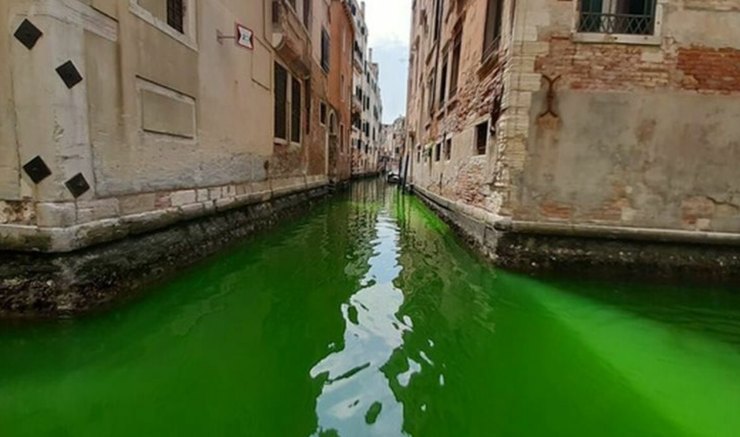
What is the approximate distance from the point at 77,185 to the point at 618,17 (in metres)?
6.38

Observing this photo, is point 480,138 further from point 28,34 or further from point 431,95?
point 431,95

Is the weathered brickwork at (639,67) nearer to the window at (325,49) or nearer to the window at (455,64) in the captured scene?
the window at (455,64)

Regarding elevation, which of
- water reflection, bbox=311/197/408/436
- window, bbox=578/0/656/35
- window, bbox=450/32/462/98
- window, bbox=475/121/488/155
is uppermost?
window, bbox=450/32/462/98

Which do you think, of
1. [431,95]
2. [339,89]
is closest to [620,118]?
[431,95]

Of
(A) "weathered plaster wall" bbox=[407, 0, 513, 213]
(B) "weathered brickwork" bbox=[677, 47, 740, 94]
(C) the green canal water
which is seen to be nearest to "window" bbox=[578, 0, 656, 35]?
(B) "weathered brickwork" bbox=[677, 47, 740, 94]

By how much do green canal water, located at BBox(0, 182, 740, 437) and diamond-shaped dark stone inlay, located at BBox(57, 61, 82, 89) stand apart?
190 cm

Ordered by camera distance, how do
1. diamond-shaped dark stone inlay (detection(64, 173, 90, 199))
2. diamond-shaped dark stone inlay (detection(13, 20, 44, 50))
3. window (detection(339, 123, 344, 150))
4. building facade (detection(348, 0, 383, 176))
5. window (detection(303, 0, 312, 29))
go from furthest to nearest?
building facade (detection(348, 0, 383, 176)) → window (detection(339, 123, 344, 150)) → window (detection(303, 0, 312, 29)) → diamond-shaped dark stone inlay (detection(64, 173, 90, 199)) → diamond-shaped dark stone inlay (detection(13, 20, 44, 50))

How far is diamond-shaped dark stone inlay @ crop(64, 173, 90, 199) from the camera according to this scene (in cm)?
343

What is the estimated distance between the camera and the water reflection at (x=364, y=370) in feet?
7.88

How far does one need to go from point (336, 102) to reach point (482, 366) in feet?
54.7

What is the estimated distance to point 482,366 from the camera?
3.13 metres

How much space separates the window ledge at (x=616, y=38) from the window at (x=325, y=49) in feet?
35.4

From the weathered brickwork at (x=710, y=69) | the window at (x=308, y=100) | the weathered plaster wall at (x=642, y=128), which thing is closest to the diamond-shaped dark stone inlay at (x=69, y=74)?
the weathered plaster wall at (x=642, y=128)

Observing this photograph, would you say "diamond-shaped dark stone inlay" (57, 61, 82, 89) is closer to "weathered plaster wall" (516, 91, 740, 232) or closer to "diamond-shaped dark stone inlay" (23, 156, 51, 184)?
"diamond-shaped dark stone inlay" (23, 156, 51, 184)
